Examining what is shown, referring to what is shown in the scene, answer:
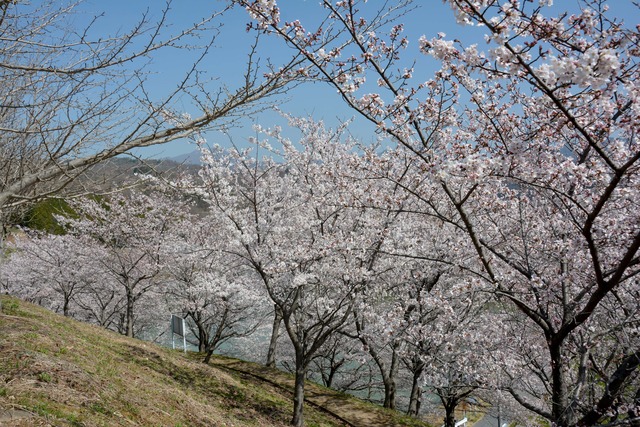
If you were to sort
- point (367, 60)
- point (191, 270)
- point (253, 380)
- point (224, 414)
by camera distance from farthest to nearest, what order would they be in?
1. point (191, 270)
2. point (253, 380)
3. point (224, 414)
4. point (367, 60)

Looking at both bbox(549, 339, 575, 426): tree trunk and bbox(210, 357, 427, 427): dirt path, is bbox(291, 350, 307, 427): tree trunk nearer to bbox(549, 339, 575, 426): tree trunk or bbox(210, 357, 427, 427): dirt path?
bbox(210, 357, 427, 427): dirt path

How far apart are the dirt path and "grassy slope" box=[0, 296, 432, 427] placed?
10.1 inches

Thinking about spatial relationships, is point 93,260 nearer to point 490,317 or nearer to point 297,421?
point 297,421

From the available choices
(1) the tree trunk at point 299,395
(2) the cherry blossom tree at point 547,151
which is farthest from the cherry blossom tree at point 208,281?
(2) the cherry blossom tree at point 547,151

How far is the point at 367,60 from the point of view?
178 inches

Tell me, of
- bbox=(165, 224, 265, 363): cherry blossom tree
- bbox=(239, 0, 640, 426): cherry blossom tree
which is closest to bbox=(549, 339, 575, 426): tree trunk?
bbox=(239, 0, 640, 426): cherry blossom tree

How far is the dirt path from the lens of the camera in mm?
11767

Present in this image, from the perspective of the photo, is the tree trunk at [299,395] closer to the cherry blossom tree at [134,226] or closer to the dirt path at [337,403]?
the dirt path at [337,403]

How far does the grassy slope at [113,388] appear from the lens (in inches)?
187

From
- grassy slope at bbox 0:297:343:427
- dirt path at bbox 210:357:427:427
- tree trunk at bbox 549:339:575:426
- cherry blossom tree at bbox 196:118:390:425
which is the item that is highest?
cherry blossom tree at bbox 196:118:390:425

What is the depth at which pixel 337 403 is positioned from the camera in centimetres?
1293

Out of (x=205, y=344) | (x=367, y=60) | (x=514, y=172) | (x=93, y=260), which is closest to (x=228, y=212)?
(x=367, y=60)

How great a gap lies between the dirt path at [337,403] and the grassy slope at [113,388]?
0.26m

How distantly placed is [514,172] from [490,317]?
7.31m
